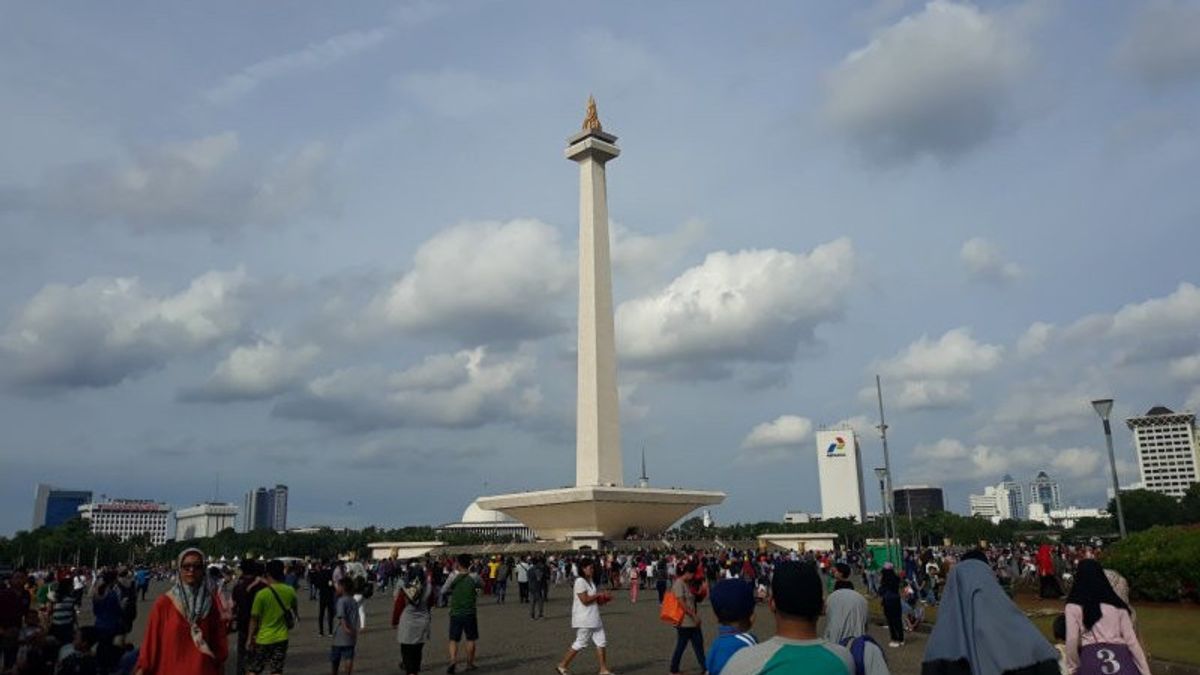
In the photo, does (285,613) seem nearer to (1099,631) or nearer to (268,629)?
(268,629)

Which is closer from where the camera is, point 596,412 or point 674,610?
point 674,610

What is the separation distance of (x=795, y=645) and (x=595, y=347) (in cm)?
5789

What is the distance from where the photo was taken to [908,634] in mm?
17391

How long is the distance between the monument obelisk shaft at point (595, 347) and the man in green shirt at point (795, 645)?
188 ft

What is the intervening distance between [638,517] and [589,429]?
22.1 ft

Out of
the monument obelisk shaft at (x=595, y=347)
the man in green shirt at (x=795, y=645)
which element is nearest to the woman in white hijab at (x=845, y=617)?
the man in green shirt at (x=795, y=645)

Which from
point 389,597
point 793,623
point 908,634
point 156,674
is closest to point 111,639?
point 156,674

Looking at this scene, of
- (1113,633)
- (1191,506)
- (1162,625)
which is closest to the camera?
(1113,633)

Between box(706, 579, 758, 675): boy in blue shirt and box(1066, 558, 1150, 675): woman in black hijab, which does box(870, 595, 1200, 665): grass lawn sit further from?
box(706, 579, 758, 675): boy in blue shirt

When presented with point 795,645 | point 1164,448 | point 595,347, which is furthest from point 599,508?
point 1164,448

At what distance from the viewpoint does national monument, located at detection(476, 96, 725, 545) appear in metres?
60.1

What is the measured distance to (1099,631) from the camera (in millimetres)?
A: 5703

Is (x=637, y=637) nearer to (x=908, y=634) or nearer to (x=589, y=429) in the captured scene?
(x=908, y=634)

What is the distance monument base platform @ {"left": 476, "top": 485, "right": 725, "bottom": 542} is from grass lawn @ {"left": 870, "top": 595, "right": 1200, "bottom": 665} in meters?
36.7
